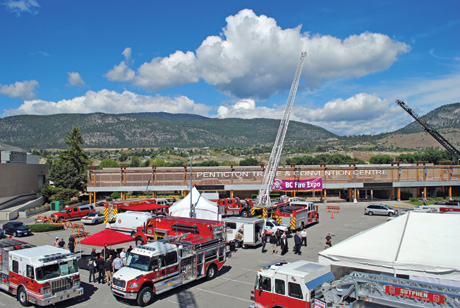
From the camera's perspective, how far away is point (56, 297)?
522 inches

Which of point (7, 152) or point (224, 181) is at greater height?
point (7, 152)

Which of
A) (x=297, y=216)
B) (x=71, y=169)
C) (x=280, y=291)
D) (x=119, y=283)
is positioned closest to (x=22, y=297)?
(x=119, y=283)

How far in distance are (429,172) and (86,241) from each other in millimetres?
52982

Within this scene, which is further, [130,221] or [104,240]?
[130,221]

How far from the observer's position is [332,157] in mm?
124062

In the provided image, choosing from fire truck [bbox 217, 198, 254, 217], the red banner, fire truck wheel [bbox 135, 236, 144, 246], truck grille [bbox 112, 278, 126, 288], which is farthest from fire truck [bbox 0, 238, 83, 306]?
fire truck [bbox 217, 198, 254, 217]

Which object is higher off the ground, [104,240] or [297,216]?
[104,240]

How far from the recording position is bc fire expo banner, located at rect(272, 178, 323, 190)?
50.2 m

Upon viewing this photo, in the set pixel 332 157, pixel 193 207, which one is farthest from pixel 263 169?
pixel 332 157

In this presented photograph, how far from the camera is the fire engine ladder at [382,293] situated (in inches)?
321

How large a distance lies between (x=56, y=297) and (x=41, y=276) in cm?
100

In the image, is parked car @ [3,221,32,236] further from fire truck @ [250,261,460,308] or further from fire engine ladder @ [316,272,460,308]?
fire engine ladder @ [316,272,460,308]

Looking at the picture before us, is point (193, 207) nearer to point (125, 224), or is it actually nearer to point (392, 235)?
point (125, 224)

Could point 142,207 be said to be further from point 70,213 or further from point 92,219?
point 70,213
